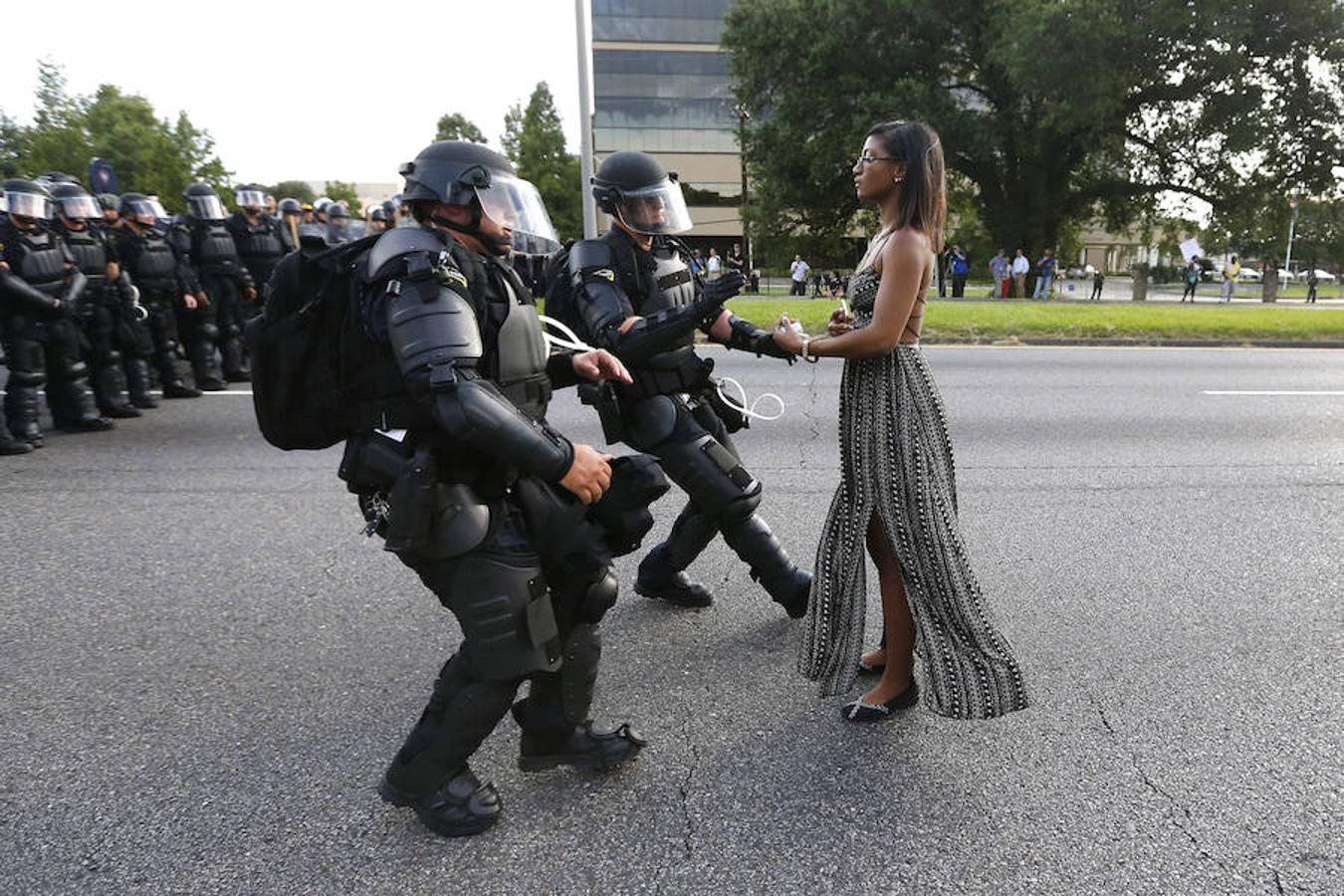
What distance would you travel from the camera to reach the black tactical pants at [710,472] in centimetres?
340

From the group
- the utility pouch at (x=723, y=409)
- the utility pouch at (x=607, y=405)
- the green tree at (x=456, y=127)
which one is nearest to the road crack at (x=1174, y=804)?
the utility pouch at (x=723, y=409)

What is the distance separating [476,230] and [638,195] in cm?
113

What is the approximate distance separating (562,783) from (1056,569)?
8.98ft

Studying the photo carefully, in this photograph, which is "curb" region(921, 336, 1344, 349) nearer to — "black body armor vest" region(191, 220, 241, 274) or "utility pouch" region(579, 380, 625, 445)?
"black body armor vest" region(191, 220, 241, 274)

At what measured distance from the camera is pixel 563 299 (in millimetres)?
3371

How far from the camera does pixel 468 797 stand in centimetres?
230

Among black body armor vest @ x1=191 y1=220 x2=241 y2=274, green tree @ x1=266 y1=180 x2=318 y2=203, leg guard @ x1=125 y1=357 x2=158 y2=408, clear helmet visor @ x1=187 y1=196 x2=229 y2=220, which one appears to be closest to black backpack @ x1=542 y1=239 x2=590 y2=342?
leg guard @ x1=125 y1=357 x2=158 y2=408

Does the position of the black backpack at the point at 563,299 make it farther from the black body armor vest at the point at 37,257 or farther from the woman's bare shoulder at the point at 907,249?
the black body armor vest at the point at 37,257

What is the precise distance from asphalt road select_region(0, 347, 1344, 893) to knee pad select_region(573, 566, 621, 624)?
0.50 meters

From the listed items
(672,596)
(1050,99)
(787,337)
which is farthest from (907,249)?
(1050,99)

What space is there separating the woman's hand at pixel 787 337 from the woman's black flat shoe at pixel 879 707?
3.83 ft

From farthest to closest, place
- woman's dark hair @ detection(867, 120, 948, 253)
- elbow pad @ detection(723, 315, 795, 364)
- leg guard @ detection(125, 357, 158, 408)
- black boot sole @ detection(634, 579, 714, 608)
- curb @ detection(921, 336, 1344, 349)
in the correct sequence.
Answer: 1. curb @ detection(921, 336, 1344, 349)
2. leg guard @ detection(125, 357, 158, 408)
3. black boot sole @ detection(634, 579, 714, 608)
4. elbow pad @ detection(723, 315, 795, 364)
5. woman's dark hair @ detection(867, 120, 948, 253)

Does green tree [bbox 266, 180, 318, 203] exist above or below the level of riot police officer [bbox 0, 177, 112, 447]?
above

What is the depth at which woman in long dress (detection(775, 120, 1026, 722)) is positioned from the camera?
8.42ft
